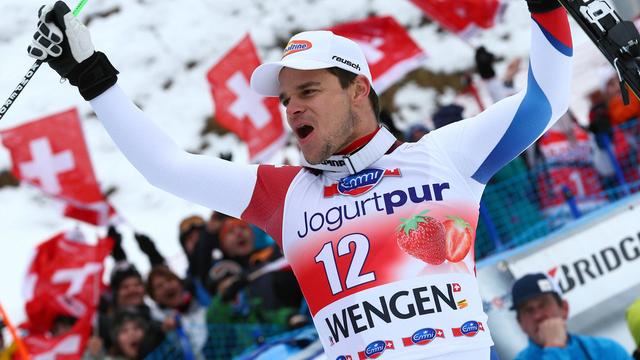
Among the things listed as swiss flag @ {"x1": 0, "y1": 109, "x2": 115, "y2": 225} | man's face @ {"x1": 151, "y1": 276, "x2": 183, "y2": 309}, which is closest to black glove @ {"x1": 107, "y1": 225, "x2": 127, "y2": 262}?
swiss flag @ {"x1": 0, "y1": 109, "x2": 115, "y2": 225}

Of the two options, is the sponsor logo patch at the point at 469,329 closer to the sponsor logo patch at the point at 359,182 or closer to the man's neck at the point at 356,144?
the sponsor logo patch at the point at 359,182

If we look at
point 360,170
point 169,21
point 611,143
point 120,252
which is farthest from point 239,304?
point 169,21

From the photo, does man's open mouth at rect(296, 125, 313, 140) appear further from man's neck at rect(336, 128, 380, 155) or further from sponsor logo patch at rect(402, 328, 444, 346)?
sponsor logo patch at rect(402, 328, 444, 346)

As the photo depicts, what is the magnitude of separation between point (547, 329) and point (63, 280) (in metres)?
3.92

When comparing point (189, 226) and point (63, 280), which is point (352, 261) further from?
point (189, 226)

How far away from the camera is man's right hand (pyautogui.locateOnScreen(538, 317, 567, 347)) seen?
212 inches

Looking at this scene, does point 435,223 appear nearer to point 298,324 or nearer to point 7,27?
point 298,324

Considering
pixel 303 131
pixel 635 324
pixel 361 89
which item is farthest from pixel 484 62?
pixel 303 131

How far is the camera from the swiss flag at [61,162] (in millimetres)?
8383

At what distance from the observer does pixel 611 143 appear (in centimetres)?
763

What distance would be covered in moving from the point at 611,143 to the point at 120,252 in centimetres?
414

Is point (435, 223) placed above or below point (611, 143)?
above

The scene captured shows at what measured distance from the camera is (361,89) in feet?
11.6

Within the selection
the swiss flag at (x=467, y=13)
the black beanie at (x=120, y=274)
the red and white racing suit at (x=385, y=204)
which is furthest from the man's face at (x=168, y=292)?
the red and white racing suit at (x=385, y=204)
